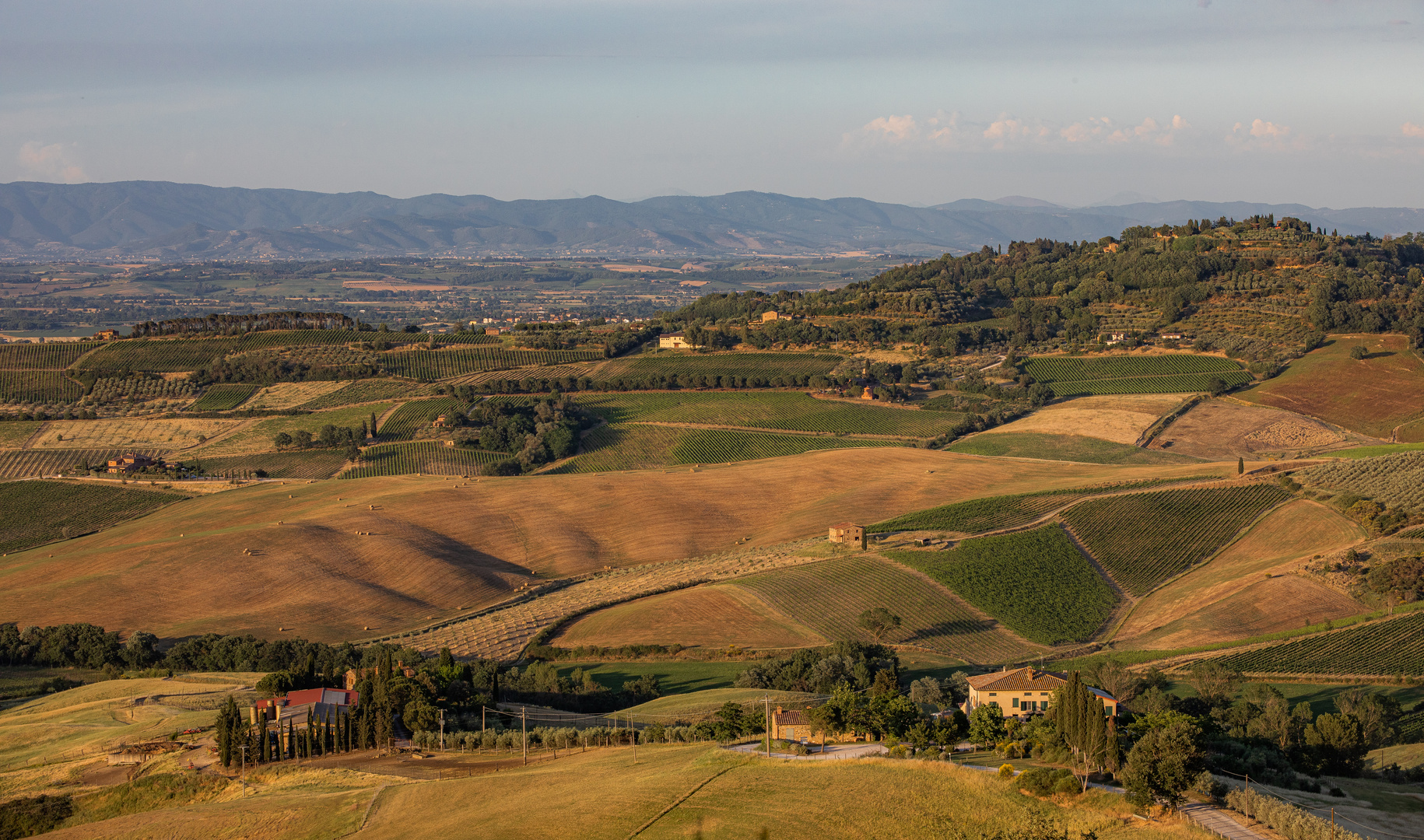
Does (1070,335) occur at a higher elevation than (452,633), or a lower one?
higher

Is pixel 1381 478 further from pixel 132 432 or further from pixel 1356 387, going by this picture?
pixel 132 432

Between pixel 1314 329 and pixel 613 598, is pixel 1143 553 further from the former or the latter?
pixel 1314 329

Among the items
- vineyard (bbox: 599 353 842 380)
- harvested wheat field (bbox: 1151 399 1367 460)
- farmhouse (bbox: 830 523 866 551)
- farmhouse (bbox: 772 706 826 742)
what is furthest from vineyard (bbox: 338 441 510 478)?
farmhouse (bbox: 772 706 826 742)

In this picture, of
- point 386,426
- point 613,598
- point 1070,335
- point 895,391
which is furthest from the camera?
point 1070,335

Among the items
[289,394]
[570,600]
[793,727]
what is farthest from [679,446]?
[793,727]

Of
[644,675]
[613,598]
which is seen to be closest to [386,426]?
[613,598]

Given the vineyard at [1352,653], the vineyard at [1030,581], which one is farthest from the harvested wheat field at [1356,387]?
the vineyard at [1352,653]
